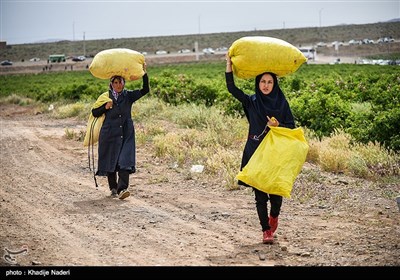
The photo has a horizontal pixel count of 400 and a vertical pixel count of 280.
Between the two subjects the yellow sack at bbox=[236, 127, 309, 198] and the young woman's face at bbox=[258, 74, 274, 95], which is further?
the young woman's face at bbox=[258, 74, 274, 95]

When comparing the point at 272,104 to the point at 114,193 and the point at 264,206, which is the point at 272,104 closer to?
the point at 264,206

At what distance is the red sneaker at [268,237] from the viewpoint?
6.71 metres

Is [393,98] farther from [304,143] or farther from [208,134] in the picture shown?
[304,143]

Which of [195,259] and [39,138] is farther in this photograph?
[39,138]

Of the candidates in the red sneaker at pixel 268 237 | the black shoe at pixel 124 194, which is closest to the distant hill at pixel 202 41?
the black shoe at pixel 124 194

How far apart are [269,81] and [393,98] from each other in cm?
730

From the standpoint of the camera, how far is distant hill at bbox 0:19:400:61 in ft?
373

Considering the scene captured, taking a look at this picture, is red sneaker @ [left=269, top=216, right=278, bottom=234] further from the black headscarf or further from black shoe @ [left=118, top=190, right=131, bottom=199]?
black shoe @ [left=118, top=190, right=131, bottom=199]

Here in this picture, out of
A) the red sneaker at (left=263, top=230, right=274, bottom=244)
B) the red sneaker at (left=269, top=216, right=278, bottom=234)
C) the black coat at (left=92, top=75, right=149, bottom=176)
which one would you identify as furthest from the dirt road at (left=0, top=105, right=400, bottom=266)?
the black coat at (left=92, top=75, right=149, bottom=176)

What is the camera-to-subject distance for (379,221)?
7469mm

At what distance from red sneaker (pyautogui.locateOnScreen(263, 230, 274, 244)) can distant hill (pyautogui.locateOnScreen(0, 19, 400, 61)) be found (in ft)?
346

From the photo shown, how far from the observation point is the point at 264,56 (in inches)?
263

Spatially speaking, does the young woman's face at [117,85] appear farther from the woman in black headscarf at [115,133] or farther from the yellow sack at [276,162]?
the yellow sack at [276,162]

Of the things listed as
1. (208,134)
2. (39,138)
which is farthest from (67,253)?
(39,138)
